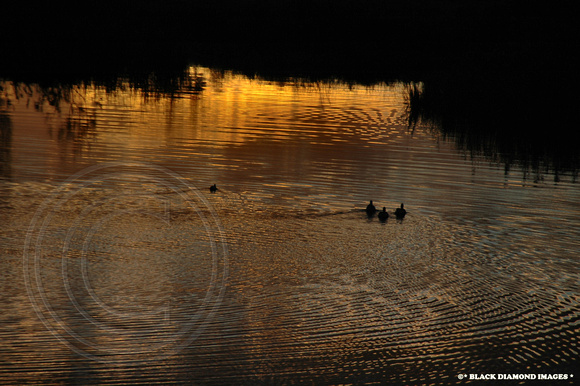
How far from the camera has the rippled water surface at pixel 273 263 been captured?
23.8 feet

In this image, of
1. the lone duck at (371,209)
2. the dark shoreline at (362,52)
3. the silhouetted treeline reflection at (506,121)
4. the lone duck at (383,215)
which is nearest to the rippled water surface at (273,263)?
the lone duck at (383,215)

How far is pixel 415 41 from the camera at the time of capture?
49688 millimetres

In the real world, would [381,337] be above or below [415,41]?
below

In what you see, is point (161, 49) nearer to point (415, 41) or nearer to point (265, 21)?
point (265, 21)

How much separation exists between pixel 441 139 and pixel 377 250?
12.5m

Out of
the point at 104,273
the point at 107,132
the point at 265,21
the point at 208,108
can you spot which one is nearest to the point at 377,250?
the point at 104,273

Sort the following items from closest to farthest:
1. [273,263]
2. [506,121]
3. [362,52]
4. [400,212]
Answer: [273,263]
[400,212]
[506,121]
[362,52]

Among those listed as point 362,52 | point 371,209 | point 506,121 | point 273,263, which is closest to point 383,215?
point 371,209

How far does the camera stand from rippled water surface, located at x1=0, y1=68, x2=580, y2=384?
727cm

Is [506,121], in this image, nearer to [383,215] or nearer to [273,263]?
[383,215]

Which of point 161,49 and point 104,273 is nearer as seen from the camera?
point 104,273

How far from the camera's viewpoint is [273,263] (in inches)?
399

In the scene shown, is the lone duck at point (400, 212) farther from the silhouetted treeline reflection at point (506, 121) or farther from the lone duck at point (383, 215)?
the silhouetted treeline reflection at point (506, 121)

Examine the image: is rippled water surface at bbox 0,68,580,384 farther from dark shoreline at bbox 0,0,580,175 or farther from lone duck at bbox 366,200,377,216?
dark shoreline at bbox 0,0,580,175
